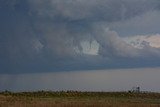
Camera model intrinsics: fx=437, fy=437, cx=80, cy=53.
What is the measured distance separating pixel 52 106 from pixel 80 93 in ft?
59.8

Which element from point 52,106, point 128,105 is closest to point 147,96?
point 128,105

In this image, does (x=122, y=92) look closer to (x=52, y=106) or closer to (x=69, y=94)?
(x=69, y=94)

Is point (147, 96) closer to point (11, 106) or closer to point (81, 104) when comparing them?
point (81, 104)

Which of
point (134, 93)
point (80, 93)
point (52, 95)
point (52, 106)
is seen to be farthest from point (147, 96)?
point (52, 106)

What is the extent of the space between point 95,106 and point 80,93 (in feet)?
56.9

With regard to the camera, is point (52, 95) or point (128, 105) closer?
point (128, 105)

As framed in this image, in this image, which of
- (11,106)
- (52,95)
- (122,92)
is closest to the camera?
(11,106)

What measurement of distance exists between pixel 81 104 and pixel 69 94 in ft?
51.1

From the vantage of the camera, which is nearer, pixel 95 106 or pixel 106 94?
pixel 95 106

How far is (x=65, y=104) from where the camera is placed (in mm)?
37250

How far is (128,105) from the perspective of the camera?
122ft

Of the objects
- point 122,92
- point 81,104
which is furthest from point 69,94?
point 81,104

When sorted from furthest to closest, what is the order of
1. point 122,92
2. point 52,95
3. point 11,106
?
1. point 122,92
2. point 52,95
3. point 11,106

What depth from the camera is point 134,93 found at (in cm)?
5478
